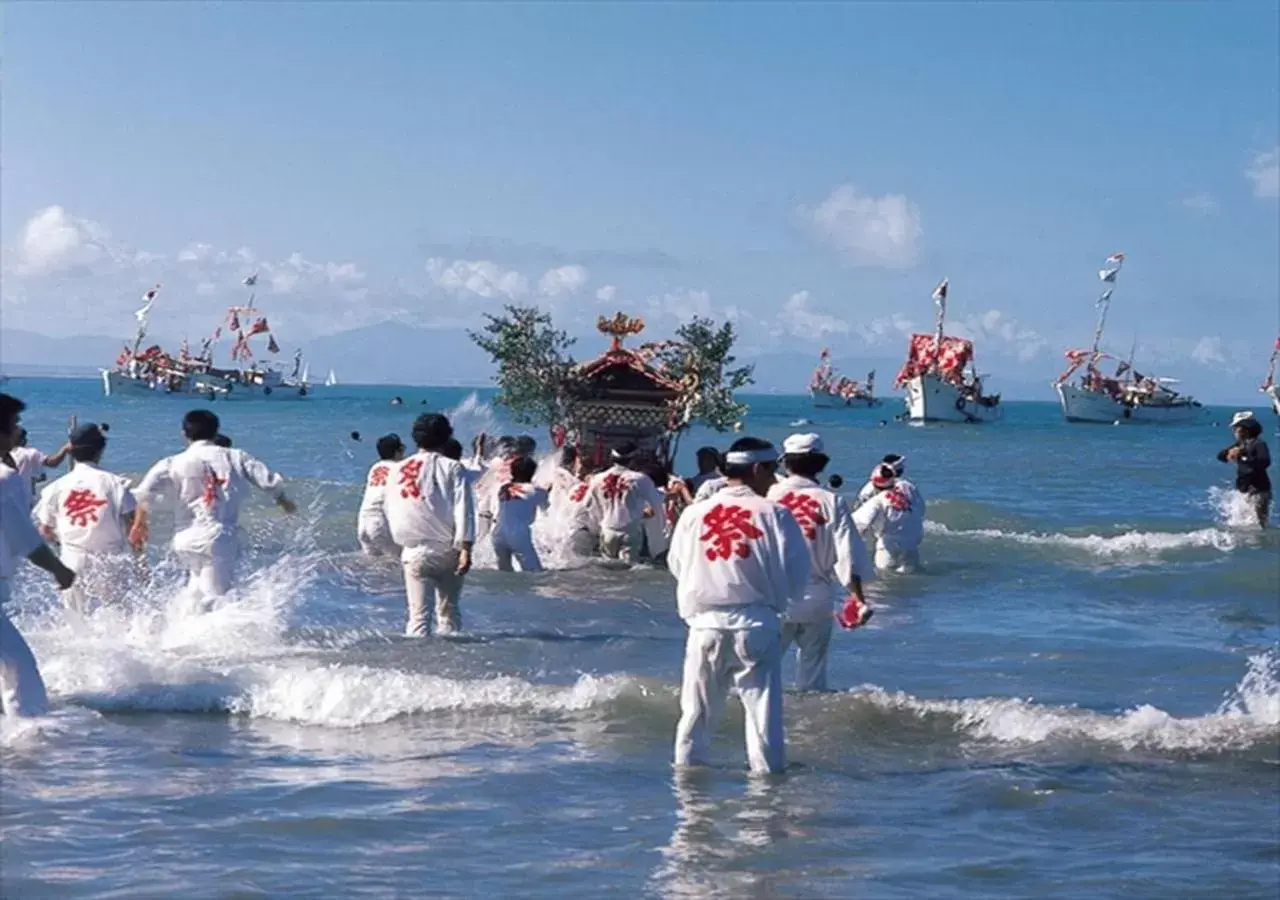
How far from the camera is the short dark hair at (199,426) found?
10.9 m

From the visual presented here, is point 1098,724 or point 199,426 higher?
point 199,426

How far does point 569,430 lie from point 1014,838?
12749 mm

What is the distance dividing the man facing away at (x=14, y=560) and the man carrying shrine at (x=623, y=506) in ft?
33.3

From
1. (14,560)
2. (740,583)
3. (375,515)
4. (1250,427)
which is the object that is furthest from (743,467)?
(1250,427)

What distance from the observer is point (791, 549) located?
7.87 meters

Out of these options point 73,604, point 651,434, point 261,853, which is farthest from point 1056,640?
point 261,853

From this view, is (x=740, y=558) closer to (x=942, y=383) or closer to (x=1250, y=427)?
(x=1250, y=427)

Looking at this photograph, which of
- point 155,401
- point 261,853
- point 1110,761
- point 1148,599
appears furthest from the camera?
point 155,401

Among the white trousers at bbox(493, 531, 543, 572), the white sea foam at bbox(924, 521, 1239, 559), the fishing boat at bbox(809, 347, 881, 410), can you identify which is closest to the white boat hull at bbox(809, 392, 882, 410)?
the fishing boat at bbox(809, 347, 881, 410)

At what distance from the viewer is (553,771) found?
8.56 m

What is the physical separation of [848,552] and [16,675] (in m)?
4.22

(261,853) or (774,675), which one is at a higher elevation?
(774,675)

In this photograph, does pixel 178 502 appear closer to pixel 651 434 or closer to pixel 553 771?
pixel 553 771

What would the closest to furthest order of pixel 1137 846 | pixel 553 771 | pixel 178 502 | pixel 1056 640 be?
1. pixel 1137 846
2. pixel 553 771
3. pixel 178 502
4. pixel 1056 640
